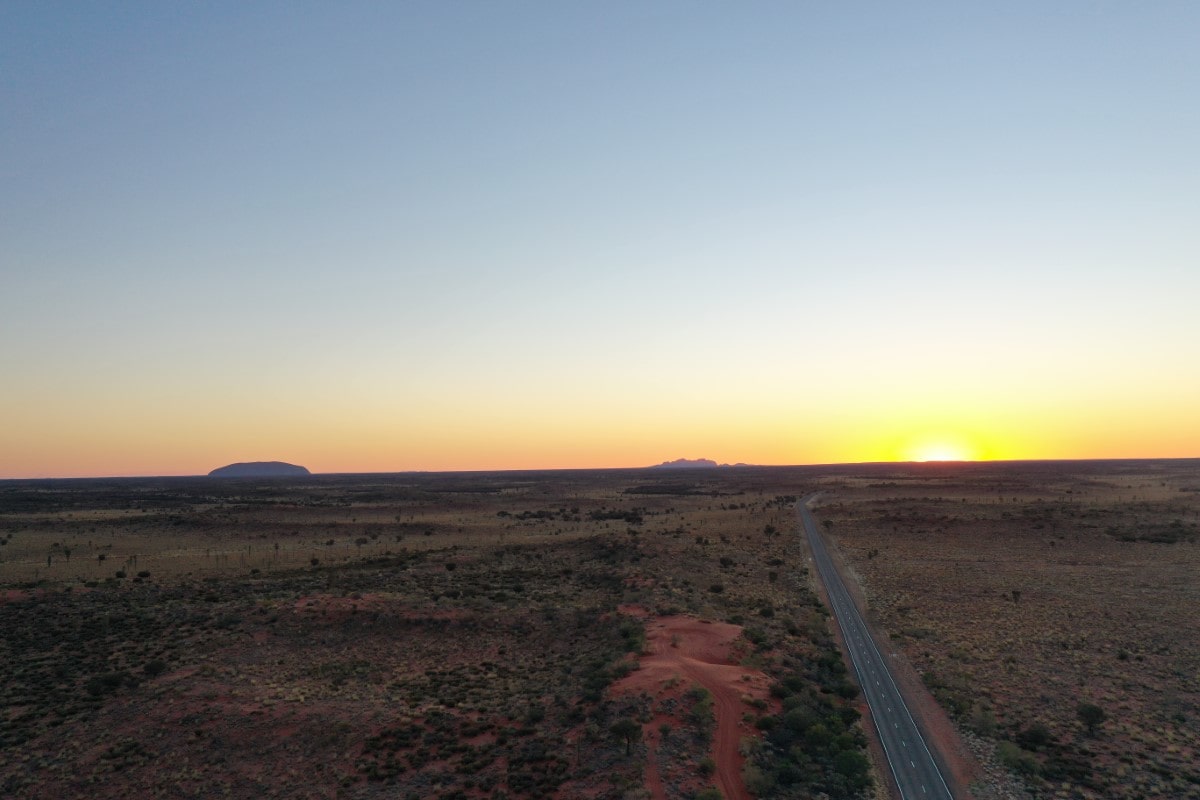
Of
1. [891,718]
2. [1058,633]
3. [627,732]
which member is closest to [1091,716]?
[891,718]

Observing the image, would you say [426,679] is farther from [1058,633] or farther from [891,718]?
[1058,633]

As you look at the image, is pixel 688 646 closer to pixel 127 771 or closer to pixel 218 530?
pixel 127 771

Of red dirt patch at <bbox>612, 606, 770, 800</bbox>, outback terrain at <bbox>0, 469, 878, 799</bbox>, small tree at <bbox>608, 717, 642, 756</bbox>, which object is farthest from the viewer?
small tree at <bbox>608, 717, 642, 756</bbox>

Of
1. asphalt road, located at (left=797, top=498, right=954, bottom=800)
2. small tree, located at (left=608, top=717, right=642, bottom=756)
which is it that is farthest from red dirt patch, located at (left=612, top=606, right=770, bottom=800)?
asphalt road, located at (left=797, top=498, right=954, bottom=800)

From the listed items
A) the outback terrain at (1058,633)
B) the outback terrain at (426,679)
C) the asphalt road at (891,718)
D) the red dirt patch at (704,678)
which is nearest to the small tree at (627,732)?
the outback terrain at (426,679)

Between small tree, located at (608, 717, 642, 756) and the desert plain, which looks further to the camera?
small tree, located at (608, 717, 642, 756)

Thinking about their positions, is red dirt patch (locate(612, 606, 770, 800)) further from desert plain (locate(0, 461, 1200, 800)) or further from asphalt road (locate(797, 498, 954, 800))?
asphalt road (locate(797, 498, 954, 800))
